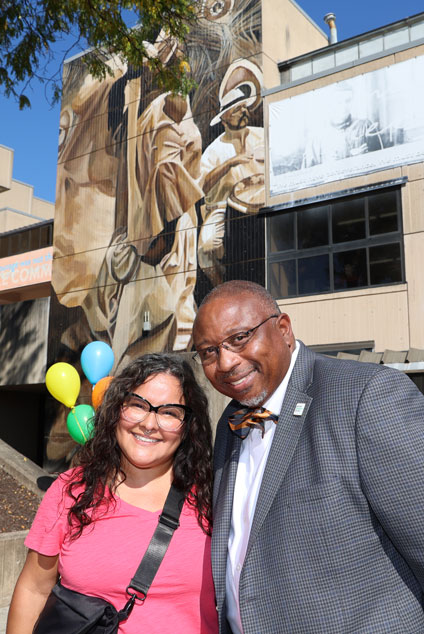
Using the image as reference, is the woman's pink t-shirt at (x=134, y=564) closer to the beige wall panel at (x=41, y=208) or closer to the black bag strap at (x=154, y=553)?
the black bag strap at (x=154, y=553)

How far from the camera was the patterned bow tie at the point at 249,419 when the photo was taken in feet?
8.08

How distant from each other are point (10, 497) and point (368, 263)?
1214 cm

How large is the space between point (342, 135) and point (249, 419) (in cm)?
1758

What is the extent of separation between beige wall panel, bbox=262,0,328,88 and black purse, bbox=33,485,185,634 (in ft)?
66.3

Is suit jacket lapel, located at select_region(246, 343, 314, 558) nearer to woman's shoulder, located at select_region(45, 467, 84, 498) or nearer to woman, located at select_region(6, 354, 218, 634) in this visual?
woman, located at select_region(6, 354, 218, 634)

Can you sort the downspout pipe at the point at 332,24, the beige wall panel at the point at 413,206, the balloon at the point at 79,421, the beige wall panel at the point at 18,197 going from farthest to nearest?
1. the beige wall panel at the point at 18,197
2. the downspout pipe at the point at 332,24
3. the beige wall panel at the point at 413,206
4. the balloon at the point at 79,421

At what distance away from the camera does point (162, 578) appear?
261 centimetres

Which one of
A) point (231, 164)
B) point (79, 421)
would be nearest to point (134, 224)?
point (231, 164)

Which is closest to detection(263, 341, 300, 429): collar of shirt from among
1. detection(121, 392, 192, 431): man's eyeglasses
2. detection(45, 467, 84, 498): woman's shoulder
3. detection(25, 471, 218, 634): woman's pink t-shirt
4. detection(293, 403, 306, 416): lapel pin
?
detection(293, 403, 306, 416): lapel pin

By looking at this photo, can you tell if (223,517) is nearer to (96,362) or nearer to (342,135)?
(96,362)

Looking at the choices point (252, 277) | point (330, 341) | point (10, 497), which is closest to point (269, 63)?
point (252, 277)

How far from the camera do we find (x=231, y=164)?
20.9 m

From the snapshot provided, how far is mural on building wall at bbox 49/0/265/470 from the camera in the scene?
20.8 m

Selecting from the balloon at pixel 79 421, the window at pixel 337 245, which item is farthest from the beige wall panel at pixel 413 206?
the balloon at pixel 79 421
